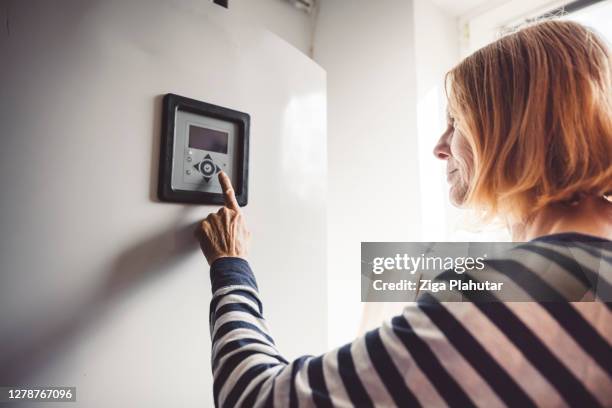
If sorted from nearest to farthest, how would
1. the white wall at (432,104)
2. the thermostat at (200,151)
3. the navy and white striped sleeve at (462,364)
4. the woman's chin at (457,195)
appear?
the navy and white striped sleeve at (462,364) → the thermostat at (200,151) → the woman's chin at (457,195) → the white wall at (432,104)

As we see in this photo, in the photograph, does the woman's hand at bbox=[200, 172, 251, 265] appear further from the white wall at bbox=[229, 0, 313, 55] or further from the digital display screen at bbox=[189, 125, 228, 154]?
the white wall at bbox=[229, 0, 313, 55]

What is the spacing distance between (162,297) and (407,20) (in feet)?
3.42

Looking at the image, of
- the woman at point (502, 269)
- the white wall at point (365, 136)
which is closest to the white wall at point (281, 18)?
the white wall at point (365, 136)

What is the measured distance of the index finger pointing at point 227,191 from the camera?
535 millimetres

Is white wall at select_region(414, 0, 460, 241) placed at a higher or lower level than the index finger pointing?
higher

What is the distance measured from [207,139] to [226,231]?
14 centimetres

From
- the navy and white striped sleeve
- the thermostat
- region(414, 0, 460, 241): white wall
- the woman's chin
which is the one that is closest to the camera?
the navy and white striped sleeve

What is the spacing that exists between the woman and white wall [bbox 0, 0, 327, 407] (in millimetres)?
75

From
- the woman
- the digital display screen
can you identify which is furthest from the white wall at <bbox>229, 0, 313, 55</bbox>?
the woman

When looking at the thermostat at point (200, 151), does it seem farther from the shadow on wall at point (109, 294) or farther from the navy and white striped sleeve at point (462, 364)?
the navy and white striped sleeve at point (462, 364)

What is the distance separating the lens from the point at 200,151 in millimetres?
526

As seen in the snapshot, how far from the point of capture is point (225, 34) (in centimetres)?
A: 56

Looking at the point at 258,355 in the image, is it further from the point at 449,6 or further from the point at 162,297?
the point at 449,6

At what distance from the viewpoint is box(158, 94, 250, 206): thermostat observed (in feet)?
1.60
